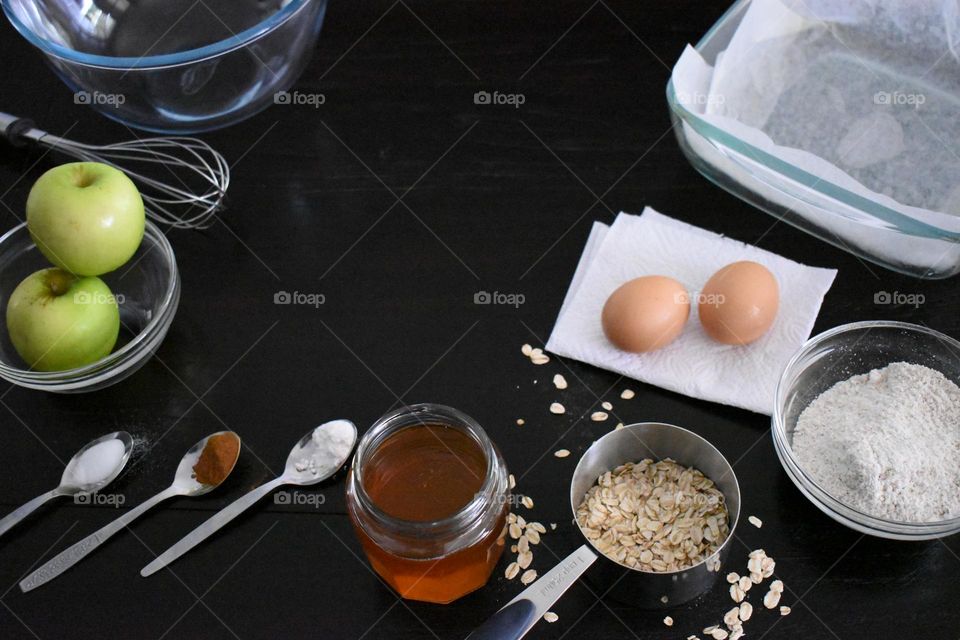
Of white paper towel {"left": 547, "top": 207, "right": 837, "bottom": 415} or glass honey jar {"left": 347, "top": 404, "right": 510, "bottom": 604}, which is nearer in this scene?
glass honey jar {"left": 347, "top": 404, "right": 510, "bottom": 604}

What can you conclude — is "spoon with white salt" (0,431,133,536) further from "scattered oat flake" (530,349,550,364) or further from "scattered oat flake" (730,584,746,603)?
"scattered oat flake" (730,584,746,603)

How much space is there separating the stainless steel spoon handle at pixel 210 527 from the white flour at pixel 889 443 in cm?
49

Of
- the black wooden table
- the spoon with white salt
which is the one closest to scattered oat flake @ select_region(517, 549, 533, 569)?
the black wooden table

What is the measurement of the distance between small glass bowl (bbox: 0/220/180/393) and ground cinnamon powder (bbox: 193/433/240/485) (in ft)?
0.42

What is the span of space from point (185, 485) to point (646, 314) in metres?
0.46

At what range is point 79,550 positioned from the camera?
34.6 inches

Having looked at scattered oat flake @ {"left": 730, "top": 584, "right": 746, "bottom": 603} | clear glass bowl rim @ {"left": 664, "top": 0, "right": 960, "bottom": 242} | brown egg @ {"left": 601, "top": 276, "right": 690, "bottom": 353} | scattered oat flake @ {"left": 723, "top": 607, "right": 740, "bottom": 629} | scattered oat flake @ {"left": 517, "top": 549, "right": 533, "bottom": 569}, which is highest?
clear glass bowl rim @ {"left": 664, "top": 0, "right": 960, "bottom": 242}

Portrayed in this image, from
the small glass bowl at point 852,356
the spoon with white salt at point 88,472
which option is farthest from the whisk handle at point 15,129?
the small glass bowl at point 852,356

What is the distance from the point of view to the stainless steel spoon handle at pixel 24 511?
2.94 feet

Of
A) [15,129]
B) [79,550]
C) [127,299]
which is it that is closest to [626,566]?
[79,550]

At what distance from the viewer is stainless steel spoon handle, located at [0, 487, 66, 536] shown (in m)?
0.90

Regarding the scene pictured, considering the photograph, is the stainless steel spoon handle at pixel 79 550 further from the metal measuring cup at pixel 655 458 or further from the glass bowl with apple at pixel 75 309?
the metal measuring cup at pixel 655 458

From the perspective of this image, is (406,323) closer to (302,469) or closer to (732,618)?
(302,469)

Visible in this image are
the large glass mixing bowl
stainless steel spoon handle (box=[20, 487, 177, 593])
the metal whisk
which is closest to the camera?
stainless steel spoon handle (box=[20, 487, 177, 593])
